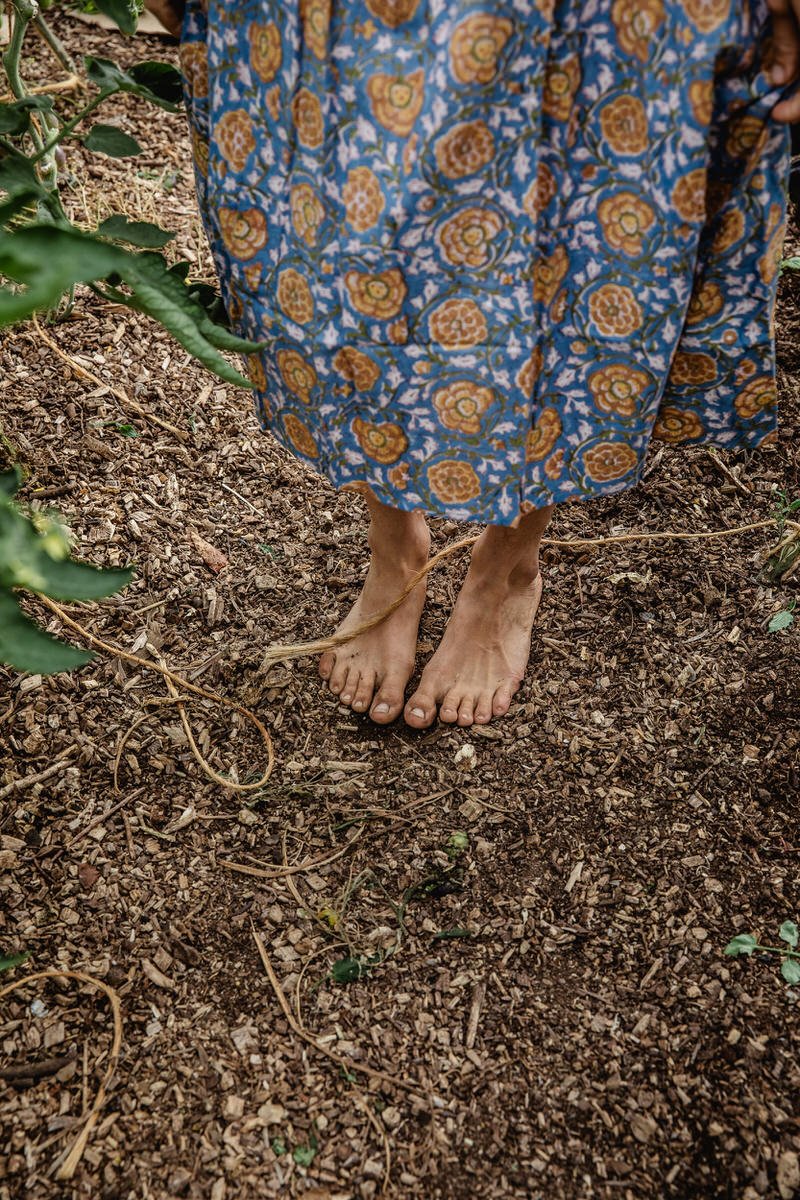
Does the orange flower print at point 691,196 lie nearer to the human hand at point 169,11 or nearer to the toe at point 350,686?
the human hand at point 169,11

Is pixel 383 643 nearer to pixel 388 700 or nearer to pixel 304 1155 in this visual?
pixel 388 700

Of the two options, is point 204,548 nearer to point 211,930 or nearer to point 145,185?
point 211,930

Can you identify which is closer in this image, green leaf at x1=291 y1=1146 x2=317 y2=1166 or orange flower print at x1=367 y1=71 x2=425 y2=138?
orange flower print at x1=367 y1=71 x2=425 y2=138

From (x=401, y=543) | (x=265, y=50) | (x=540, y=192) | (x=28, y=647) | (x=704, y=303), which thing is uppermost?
(x=265, y=50)

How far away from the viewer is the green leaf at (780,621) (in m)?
1.47

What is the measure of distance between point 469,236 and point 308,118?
20cm

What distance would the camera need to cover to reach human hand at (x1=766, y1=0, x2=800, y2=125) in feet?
2.58

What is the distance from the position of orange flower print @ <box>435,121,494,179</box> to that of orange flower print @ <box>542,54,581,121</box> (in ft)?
0.24

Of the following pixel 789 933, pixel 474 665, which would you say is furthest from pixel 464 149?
pixel 789 933

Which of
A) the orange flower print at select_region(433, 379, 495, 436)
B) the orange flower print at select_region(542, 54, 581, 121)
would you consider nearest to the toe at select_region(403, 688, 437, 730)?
the orange flower print at select_region(433, 379, 495, 436)

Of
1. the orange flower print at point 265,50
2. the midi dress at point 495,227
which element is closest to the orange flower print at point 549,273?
the midi dress at point 495,227

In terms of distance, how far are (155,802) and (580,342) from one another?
846 mm

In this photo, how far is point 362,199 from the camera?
88 cm

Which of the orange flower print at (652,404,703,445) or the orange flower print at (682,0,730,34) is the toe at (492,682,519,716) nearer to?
the orange flower print at (652,404,703,445)
